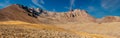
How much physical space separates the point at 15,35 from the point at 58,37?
5519 millimetres

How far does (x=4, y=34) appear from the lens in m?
21.6

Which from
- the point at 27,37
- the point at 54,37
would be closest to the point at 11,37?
the point at 27,37

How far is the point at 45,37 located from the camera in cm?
2442

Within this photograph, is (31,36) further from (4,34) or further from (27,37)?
(4,34)

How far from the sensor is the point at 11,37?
21.0 meters

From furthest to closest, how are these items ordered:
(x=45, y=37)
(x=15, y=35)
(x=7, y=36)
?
(x=45, y=37) < (x=15, y=35) < (x=7, y=36)

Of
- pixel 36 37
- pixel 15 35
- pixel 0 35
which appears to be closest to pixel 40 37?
pixel 36 37

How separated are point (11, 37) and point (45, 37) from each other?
4484 mm

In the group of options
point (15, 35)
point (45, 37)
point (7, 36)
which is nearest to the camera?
point (7, 36)

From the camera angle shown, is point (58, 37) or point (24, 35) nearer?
point (24, 35)

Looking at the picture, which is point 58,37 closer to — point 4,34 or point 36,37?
point 36,37

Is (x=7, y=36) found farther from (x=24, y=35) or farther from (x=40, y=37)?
(x=40, y=37)

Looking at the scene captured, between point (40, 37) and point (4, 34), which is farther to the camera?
point (40, 37)

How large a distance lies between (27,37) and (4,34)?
219cm
